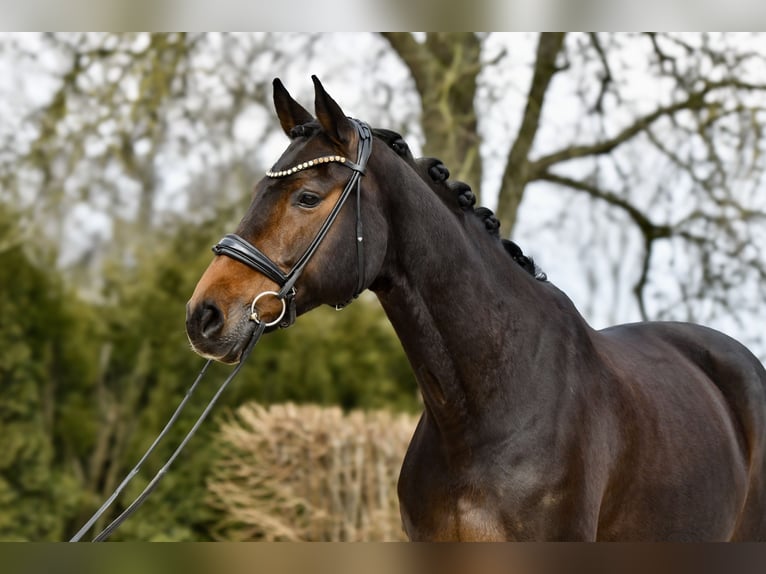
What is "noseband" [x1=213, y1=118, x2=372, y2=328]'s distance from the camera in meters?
2.82

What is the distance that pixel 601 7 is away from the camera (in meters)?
3.46

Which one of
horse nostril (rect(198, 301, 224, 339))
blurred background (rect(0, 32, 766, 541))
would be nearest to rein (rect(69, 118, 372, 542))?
horse nostril (rect(198, 301, 224, 339))

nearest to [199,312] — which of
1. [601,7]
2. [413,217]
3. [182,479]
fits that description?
[413,217]

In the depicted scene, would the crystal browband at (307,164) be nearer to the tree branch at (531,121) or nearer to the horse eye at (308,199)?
the horse eye at (308,199)

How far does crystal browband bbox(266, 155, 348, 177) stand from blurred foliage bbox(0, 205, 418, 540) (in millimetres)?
6515

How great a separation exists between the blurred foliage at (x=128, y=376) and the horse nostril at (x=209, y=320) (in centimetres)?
662

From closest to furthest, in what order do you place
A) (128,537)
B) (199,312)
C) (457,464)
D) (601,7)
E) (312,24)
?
1. (199,312)
2. (457,464)
3. (601,7)
4. (312,24)
5. (128,537)

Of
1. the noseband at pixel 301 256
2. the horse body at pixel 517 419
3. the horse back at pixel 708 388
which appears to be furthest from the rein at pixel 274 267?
the horse back at pixel 708 388

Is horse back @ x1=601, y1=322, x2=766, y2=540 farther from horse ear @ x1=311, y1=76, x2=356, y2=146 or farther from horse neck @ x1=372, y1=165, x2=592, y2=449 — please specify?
horse ear @ x1=311, y1=76, x2=356, y2=146

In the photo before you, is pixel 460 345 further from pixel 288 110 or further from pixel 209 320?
pixel 288 110

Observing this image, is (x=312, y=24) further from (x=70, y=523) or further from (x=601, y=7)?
(x=70, y=523)

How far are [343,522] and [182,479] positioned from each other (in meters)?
2.08

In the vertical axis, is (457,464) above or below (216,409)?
below

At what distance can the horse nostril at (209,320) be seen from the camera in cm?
277
